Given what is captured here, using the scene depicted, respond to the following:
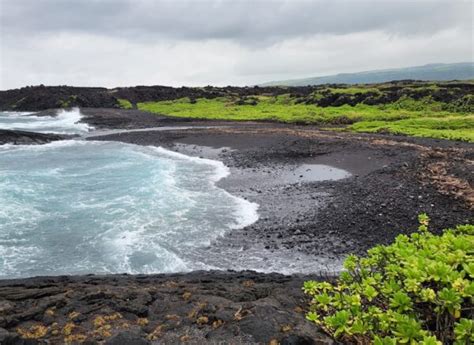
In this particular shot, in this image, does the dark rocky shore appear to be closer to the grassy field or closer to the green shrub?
the green shrub

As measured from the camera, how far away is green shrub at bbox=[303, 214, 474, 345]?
3732mm

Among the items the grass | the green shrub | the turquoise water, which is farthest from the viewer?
the grass

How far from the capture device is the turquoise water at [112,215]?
13.1 m

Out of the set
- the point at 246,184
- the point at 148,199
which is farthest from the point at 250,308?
the point at 246,184

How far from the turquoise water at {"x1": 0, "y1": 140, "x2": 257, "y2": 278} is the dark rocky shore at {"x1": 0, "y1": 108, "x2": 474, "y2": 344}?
4.17ft

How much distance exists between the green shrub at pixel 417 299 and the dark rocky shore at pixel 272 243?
140cm

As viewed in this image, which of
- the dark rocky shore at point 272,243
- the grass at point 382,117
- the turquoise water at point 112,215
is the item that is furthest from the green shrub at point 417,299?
the grass at point 382,117

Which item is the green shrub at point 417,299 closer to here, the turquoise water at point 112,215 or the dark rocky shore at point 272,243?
the dark rocky shore at point 272,243

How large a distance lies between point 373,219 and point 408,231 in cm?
147

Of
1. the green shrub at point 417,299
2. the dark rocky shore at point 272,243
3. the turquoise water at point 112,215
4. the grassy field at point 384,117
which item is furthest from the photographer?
the grassy field at point 384,117

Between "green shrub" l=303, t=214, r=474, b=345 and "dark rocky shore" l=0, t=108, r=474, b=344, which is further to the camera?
"dark rocky shore" l=0, t=108, r=474, b=344

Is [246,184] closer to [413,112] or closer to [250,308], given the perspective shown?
[250,308]

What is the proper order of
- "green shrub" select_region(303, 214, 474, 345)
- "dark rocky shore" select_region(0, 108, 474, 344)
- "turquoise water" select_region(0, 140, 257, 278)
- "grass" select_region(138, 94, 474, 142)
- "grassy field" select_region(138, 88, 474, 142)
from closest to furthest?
"green shrub" select_region(303, 214, 474, 345) → "dark rocky shore" select_region(0, 108, 474, 344) → "turquoise water" select_region(0, 140, 257, 278) → "grass" select_region(138, 94, 474, 142) → "grassy field" select_region(138, 88, 474, 142)

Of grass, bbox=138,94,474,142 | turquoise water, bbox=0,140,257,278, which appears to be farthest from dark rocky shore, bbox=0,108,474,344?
grass, bbox=138,94,474,142
